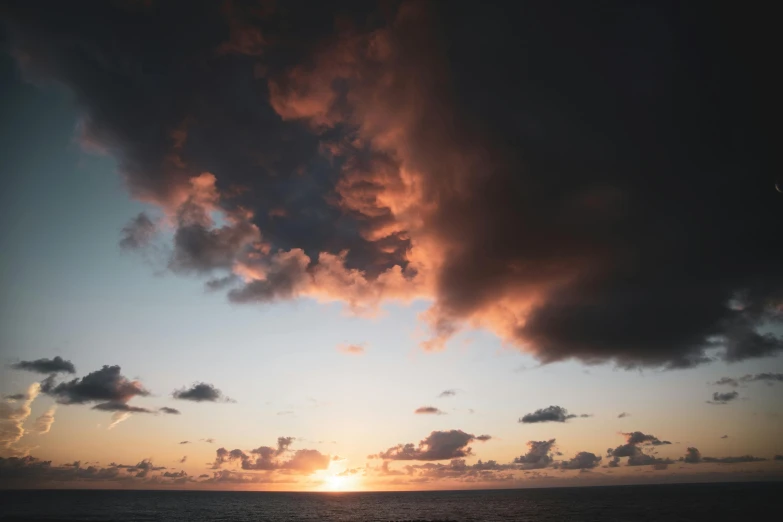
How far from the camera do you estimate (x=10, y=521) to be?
88750 mm

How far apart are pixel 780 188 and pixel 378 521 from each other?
119243 mm

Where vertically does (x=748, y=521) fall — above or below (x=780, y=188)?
below

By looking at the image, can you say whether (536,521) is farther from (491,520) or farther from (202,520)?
(202,520)

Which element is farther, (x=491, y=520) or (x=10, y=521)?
(x=491, y=520)

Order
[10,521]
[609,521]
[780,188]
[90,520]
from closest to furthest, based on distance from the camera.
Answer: [780,188]
[10,521]
[609,521]
[90,520]

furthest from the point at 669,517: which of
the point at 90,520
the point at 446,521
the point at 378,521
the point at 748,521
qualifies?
the point at 90,520

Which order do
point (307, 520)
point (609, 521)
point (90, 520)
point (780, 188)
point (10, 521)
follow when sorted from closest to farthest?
point (780, 188) < point (10, 521) < point (609, 521) < point (90, 520) < point (307, 520)

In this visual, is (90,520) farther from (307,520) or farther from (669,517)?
(669,517)

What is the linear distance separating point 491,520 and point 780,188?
11584 centimetres

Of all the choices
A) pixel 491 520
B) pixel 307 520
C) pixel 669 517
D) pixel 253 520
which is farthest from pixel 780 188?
pixel 253 520

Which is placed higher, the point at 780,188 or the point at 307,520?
the point at 780,188

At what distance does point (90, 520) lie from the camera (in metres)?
104

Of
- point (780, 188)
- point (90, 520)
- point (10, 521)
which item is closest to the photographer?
point (780, 188)

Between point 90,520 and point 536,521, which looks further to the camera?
point 90,520
